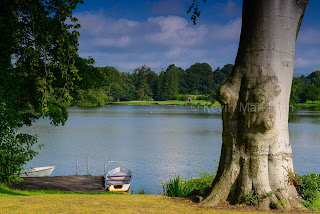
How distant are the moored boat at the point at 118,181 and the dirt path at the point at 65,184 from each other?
41 centimetres

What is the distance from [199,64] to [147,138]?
114 m

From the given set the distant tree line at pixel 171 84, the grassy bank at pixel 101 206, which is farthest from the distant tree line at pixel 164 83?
the grassy bank at pixel 101 206

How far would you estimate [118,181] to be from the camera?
1667 centimetres

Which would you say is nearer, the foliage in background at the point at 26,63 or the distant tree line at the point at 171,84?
the foliage in background at the point at 26,63

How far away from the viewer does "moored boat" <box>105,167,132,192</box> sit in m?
16.4

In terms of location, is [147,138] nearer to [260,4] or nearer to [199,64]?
[260,4]

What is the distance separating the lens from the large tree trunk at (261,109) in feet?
20.6

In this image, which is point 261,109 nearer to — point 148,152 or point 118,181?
point 118,181

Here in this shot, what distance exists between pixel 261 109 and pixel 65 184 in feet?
36.6

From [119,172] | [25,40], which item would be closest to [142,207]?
[25,40]

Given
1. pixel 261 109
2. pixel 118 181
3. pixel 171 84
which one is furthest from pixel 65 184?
pixel 171 84

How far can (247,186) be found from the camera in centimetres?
625

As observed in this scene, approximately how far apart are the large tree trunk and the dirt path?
30.4 feet

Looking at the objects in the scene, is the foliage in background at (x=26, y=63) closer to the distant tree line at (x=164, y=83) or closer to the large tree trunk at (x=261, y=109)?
the large tree trunk at (x=261, y=109)
